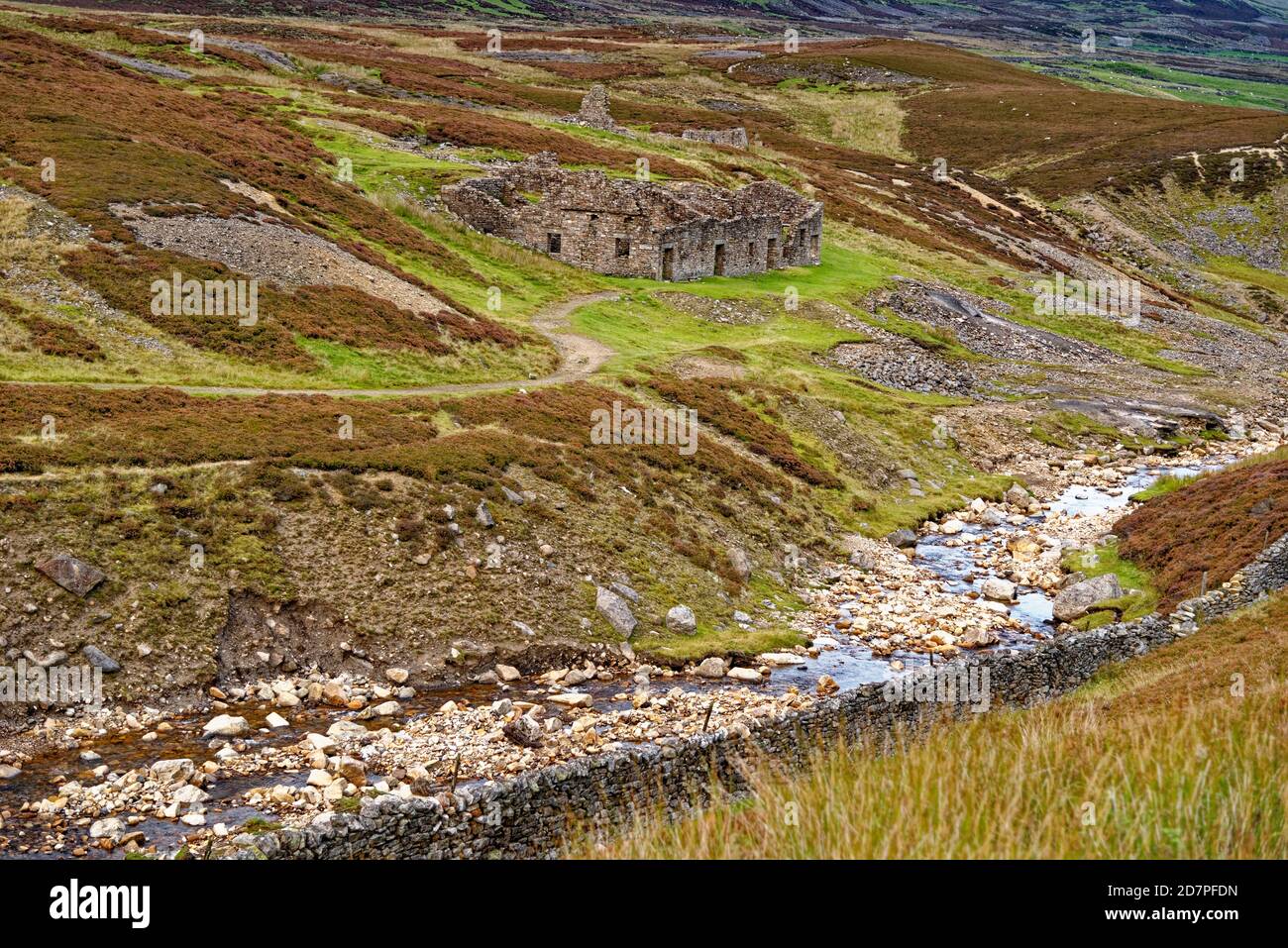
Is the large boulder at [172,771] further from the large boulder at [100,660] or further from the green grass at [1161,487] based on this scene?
the green grass at [1161,487]

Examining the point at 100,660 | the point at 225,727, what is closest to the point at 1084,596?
the point at 225,727

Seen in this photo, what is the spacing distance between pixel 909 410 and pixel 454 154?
43646 mm

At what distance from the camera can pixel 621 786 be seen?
1845 cm

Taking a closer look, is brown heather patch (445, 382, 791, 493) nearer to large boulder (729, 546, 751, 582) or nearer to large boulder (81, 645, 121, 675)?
large boulder (729, 546, 751, 582)

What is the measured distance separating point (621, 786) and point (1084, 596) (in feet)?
76.0

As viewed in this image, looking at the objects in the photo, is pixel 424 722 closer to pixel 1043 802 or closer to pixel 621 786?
pixel 621 786

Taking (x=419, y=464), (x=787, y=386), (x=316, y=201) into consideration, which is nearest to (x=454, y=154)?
(x=316, y=201)

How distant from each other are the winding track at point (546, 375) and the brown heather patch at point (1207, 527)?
944 inches

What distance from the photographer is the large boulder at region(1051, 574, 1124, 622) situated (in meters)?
35.8

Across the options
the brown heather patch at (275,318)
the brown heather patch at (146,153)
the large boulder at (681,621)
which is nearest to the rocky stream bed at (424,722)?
the large boulder at (681,621)

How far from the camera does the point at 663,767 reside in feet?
61.5

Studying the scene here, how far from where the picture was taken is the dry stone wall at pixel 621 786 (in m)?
15.7

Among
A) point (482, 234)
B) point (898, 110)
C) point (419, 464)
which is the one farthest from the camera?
point (898, 110)

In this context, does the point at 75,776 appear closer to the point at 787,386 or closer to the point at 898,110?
the point at 787,386
